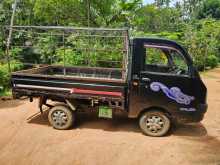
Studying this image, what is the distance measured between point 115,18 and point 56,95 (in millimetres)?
10988

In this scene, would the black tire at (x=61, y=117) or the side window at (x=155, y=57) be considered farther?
the black tire at (x=61, y=117)

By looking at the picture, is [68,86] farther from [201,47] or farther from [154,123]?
[201,47]

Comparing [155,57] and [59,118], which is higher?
[155,57]

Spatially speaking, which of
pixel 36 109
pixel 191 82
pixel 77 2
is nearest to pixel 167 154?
pixel 191 82

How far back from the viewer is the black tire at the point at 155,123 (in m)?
8.09

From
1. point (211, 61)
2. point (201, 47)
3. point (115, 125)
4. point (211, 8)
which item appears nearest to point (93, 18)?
point (201, 47)

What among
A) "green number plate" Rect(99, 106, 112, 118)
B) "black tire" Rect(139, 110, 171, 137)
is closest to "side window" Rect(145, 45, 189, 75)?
"black tire" Rect(139, 110, 171, 137)

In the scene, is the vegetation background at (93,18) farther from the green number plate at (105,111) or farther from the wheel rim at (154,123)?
the wheel rim at (154,123)

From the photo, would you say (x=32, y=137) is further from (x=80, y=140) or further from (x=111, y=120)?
(x=111, y=120)

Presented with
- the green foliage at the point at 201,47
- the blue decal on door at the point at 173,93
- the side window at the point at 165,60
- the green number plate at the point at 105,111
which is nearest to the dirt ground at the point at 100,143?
the green number plate at the point at 105,111

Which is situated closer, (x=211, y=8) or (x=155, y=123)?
(x=155, y=123)

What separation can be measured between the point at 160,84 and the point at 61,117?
2439 mm

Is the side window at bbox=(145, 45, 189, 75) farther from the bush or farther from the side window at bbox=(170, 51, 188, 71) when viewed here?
the bush

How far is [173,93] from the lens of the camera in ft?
25.9
